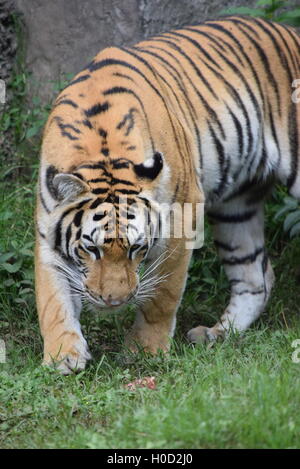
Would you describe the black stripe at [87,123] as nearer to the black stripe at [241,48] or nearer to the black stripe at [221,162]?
the black stripe at [221,162]

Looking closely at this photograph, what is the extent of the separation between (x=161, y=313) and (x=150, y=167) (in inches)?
37.4

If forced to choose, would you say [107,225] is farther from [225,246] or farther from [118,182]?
[225,246]

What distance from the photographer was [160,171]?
4.16 meters

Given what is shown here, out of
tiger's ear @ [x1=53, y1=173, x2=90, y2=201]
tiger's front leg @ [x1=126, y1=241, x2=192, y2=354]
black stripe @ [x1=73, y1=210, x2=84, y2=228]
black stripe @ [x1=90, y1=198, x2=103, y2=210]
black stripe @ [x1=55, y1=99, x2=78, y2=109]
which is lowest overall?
→ tiger's front leg @ [x1=126, y1=241, x2=192, y2=354]

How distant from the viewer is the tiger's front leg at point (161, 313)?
184 inches

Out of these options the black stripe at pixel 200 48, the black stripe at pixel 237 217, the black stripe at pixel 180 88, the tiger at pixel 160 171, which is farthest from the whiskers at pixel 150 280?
the black stripe at pixel 200 48

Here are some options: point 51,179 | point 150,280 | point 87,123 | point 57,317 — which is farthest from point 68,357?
point 87,123

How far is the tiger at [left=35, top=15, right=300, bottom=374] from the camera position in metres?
4.11

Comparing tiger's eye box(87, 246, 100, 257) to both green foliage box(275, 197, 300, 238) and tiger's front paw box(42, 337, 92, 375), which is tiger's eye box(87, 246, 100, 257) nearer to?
tiger's front paw box(42, 337, 92, 375)

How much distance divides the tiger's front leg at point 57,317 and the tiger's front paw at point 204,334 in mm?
979

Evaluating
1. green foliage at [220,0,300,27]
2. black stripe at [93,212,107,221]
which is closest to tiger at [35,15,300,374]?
black stripe at [93,212,107,221]

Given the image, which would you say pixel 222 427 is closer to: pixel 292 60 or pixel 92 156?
pixel 92 156

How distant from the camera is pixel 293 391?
3430 mm

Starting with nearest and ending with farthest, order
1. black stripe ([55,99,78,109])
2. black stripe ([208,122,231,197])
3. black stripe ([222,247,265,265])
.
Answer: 1. black stripe ([55,99,78,109])
2. black stripe ([208,122,231,197])
3. black stripe ([222,247,265,265])
